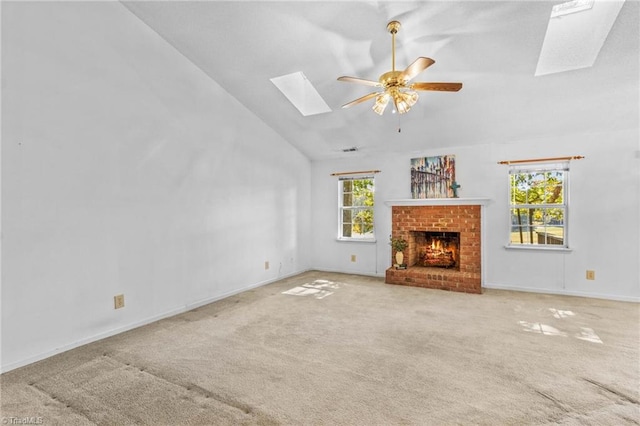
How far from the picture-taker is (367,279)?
5.55 metres

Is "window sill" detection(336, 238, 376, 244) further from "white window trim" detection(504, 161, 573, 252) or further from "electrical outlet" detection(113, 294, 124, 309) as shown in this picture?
"electrical outlet" detection(113, 294, 124, 309)

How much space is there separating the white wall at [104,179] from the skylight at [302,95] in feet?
2.70

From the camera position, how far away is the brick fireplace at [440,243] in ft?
15.9

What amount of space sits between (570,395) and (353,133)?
13.7 ft

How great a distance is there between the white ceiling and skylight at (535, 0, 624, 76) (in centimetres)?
9

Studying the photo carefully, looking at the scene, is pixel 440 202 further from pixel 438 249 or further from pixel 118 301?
pixel 118 301

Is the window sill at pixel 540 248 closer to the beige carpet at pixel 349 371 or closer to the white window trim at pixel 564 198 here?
the white window trim at pixel 564 198

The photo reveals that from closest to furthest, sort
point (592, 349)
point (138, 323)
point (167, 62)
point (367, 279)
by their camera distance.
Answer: point (592, 349) < point (138, 323) < point (167, 62) < point (367, 279)

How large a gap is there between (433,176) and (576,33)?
260cm

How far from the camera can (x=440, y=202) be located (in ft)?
16.9

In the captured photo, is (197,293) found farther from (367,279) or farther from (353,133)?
(353,133)

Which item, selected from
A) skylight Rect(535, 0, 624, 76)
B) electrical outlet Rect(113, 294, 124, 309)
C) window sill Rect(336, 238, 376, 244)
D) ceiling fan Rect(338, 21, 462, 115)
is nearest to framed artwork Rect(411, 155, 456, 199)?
window sill Rect(336, 238, 376, 244)

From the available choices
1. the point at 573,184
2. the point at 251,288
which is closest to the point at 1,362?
the point at 251,288

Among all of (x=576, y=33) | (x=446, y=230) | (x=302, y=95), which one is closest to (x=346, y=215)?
(x=446, y=230)
